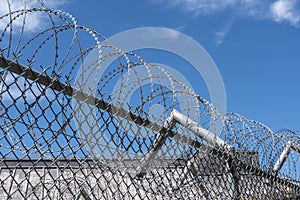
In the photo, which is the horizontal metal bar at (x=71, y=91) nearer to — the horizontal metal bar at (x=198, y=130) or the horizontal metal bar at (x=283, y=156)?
the horizontal metal bar at (x=198, y=130)

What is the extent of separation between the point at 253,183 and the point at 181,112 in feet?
3.79

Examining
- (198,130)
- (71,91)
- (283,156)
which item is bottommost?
(71,91)

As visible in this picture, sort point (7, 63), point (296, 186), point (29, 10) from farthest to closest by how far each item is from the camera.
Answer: point (296, 186) → point (29, 10) → point (7, 63)

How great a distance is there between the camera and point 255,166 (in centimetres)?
387

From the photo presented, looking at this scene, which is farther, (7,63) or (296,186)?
(296,186)

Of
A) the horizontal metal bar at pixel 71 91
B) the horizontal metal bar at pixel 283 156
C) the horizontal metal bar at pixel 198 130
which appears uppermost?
the horizontal metal bar at pixel 283 156

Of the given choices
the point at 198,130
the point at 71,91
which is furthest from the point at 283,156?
the point at 71,91

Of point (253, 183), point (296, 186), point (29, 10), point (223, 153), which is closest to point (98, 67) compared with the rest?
point (29, 10)

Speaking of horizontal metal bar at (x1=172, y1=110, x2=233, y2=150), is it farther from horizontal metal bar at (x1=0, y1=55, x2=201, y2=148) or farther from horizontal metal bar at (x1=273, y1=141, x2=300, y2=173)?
horizontal metal bar at (x1=273, y1=141, x2=300, y2=173)

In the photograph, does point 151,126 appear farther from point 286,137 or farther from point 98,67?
point 286,137

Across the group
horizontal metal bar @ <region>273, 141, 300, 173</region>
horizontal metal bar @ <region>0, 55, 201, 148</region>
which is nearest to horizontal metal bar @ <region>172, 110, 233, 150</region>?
horizontal metal bar @ <region>0, 55, 201, 148</region>

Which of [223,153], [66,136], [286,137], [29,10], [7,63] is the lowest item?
[66,136]

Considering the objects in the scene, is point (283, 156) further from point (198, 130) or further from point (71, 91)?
point (71, 91)

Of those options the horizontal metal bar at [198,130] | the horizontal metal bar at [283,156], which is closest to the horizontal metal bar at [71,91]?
the horizontal metal bar at [198,130]
